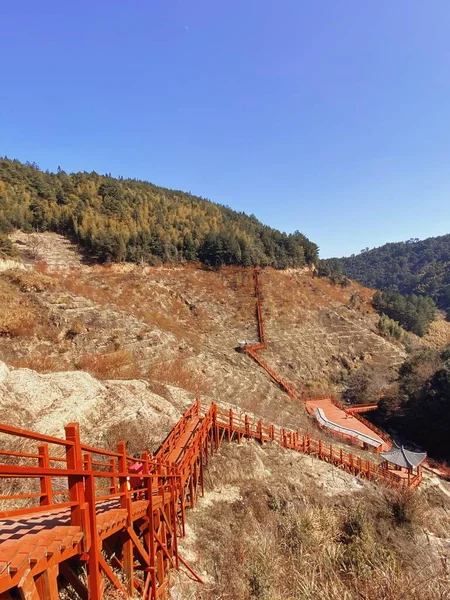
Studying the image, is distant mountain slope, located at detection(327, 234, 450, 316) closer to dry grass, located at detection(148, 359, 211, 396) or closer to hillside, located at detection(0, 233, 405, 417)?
hillside, located at detection(0, 233, 405, 417)

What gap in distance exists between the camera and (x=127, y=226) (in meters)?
52.6

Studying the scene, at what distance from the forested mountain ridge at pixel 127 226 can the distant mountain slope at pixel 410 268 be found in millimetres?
54223

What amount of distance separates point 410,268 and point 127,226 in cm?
14746

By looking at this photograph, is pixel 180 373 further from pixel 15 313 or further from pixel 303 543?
pixel 303 543

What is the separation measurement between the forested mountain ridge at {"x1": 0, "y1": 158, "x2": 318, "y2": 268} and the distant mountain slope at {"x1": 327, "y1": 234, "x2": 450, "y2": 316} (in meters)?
54.2

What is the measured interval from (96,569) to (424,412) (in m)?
31.2

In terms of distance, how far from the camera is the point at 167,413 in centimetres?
1409

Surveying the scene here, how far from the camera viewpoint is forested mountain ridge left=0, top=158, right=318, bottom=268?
46406 mm

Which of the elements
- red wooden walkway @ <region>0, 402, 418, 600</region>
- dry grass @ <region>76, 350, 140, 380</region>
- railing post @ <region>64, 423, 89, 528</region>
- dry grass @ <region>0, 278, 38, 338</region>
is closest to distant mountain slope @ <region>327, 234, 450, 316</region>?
dry grass @ <region>76, 350, 140, 380</region>

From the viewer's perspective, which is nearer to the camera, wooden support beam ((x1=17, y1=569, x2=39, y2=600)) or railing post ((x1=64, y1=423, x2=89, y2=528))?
wooden support beam ((x1=17, y1=569, x2=39, y2=600))

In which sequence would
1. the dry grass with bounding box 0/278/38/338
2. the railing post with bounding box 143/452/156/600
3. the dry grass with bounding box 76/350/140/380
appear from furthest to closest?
the dry grass with bounding box 0/278/38/338 < the dry grass with bounding box 76/350/140/380 < the railing post with bounding box 143/452/156/600

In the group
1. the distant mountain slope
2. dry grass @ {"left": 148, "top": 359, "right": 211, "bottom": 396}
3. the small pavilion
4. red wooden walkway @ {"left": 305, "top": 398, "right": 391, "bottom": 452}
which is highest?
the distant mountain slope

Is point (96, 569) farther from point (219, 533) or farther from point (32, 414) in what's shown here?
point (32, 414)

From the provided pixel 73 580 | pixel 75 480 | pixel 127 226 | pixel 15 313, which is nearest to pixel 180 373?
pixel 15 313
